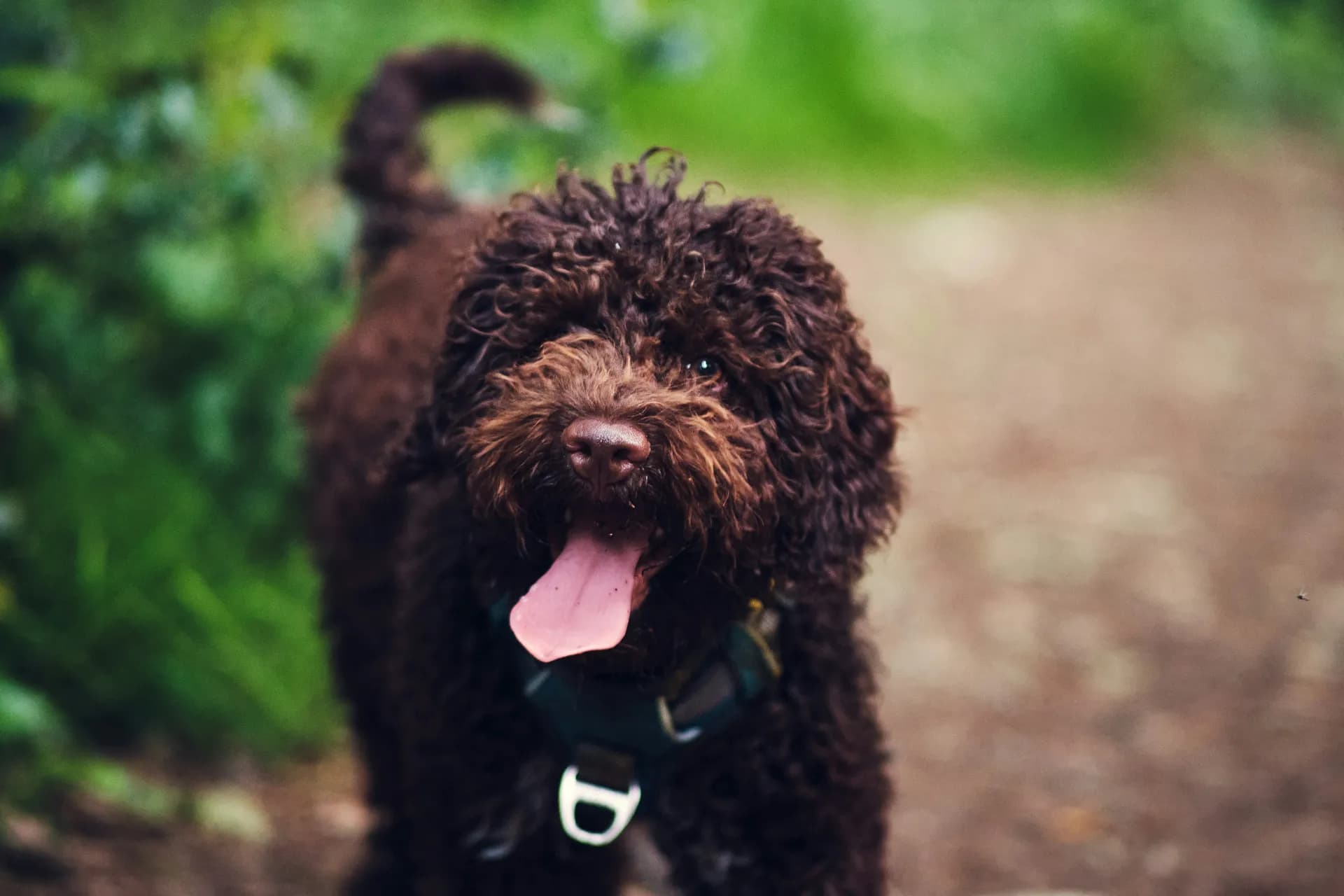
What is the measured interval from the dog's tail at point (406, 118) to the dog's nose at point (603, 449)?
1.88 metres

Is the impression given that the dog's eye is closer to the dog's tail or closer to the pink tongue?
the pink tongue

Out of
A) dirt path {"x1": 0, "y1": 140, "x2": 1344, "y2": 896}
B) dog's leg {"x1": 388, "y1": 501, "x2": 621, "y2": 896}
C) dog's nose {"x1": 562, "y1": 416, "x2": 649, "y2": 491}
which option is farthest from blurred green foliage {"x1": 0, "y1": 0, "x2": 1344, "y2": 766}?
dog's nose {"x1": 562, "y1": 416, "x2": 649, "y2": 491}

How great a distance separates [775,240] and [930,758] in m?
2.70

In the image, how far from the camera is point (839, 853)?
2.61 m

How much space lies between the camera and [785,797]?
259 cm

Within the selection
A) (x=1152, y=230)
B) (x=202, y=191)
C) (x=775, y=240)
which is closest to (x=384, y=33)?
(x=202, y=191)

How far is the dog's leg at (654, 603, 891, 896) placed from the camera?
2592 mm

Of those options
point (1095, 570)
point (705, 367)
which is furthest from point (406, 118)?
point (1095, 570)

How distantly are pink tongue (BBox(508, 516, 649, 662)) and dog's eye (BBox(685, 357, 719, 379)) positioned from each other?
30 cm

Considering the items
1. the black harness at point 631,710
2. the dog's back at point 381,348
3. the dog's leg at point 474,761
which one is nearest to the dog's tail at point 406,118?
the dog's back at point 381,348

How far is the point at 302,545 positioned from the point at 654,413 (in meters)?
2.57

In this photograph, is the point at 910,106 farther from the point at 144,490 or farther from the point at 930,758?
the point at 144,490

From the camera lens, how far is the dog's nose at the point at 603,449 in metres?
2.23

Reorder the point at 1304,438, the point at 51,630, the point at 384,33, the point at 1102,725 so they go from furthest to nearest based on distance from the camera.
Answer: the point at 1304,438 → the point at 384,33 → the point at 1102,725 → the point at 51,630
